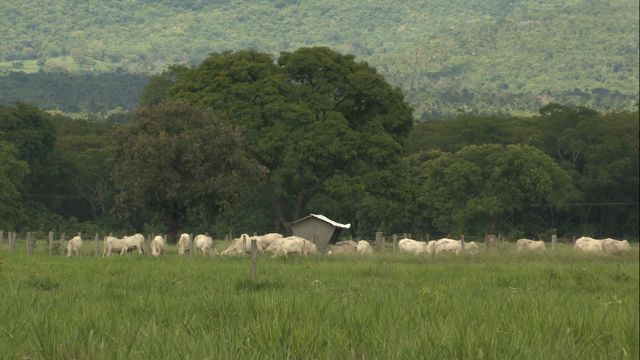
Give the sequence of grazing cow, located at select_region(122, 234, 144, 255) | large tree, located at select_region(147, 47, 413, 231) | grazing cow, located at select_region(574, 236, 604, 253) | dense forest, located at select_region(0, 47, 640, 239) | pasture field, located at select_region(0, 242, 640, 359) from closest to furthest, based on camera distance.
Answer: pasture field, located at select_region(0, 242, 640, 359) → grazing cow, located at select_region(122, 234, 144, 255) → dense forest, located at select_region(0, 47, 640, 239) → grazing cow, located at select_region(574, 236, 604, 253) → large tree, located at select_region(147, 47, 413, 231)

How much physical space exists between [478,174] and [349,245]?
3542cm

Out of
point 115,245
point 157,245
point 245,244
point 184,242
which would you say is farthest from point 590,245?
point 115,245

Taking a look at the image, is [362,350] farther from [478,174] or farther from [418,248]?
[478,174]

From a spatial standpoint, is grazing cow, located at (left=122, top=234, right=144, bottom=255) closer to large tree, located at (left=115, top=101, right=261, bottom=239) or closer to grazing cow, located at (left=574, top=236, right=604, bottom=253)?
large tree, located at (left=115, top=101, right=261, bottom=239)

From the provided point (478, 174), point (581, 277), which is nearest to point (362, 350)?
point (581, 277)

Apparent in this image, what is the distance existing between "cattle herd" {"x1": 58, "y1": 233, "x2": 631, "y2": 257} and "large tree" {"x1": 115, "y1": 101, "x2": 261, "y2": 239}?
2.34 metres

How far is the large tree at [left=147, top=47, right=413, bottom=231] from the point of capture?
57.8 metres

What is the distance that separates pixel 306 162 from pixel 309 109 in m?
3.51

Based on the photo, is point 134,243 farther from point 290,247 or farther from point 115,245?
point 290,247

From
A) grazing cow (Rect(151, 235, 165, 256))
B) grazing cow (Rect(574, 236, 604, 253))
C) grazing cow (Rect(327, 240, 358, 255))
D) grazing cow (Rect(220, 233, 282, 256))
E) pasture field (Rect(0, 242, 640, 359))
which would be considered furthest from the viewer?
grazing cow (Rect(574, 236, 604, 253))

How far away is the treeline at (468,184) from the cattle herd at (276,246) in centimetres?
2537

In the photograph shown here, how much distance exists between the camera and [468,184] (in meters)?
82.2

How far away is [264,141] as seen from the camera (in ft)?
190

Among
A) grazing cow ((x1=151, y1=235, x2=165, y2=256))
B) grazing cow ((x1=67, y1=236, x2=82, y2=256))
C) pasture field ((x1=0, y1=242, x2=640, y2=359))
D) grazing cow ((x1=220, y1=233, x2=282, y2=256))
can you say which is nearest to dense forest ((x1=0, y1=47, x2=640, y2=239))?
grazing cow ((x1=220, y1=233, x2=282, y2=256))
